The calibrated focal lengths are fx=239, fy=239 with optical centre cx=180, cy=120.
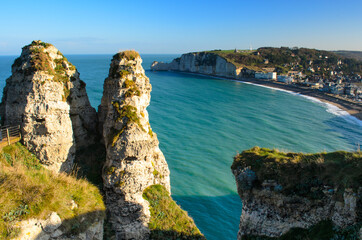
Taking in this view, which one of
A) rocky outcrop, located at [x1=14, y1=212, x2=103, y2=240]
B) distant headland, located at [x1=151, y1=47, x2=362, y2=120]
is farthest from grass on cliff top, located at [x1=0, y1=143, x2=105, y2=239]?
distant headland, located at [x1=151, y1=47, x2=362, y2=120]

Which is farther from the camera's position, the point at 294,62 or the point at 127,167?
the point at 294,62

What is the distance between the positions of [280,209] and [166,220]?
6754mm

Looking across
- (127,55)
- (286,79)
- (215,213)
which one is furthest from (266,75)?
(127,55)

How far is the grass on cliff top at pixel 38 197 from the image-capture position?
32.5ft

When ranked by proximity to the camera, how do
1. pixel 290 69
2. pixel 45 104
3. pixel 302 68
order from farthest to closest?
pixel 302 68
pixel 290 69
pixel 45 104

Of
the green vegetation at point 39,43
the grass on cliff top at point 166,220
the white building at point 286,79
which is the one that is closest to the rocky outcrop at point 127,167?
the grass on cliff top at point 166,220

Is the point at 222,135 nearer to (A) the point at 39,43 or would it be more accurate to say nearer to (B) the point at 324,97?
(A) the point at 39,43

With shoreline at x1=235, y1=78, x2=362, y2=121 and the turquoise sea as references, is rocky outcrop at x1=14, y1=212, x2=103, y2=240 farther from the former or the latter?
shoreline at x1=235, y1=78, x2=362, y2=121

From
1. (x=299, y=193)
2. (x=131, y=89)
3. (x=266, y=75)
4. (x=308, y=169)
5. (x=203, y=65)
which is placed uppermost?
(x=203, y=65)

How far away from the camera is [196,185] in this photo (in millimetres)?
27016

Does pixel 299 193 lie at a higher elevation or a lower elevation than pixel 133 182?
higher

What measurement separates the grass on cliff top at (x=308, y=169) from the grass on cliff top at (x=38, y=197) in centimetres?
879

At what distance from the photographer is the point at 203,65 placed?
14925 cm

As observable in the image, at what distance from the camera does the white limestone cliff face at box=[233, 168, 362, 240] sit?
1032 cm
